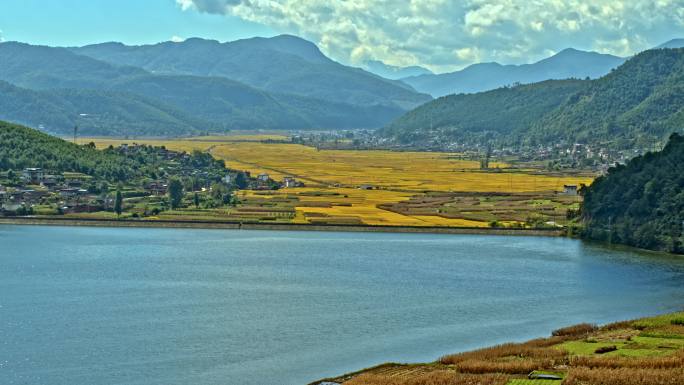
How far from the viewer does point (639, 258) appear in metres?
49.7

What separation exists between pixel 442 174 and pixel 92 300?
62184mm

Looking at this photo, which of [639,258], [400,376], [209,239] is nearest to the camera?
[400,376]

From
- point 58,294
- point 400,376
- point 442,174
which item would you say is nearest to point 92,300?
point 58,294

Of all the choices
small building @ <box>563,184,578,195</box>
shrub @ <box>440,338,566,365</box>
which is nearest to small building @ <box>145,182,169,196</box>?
small building @ <box>563,184,578,195</box>

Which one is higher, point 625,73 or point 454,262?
point 625,73

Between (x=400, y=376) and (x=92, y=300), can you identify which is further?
(x=92, y=300)

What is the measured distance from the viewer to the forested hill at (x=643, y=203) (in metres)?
54.1

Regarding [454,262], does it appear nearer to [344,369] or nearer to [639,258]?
[639,258]

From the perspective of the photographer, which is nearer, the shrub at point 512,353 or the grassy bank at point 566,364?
the grassy bank at point 566,364

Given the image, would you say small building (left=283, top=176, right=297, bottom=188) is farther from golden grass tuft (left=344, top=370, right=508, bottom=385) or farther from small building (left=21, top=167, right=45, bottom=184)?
golden grass tuft (left=344, top=370, right=508, bottom=385)

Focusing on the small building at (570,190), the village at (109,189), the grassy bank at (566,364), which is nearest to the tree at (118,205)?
the village at (109,189)

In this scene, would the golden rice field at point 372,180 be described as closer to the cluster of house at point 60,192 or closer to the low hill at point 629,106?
the cluster of house at point 60,192

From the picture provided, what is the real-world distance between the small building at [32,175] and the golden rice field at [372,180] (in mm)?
13478

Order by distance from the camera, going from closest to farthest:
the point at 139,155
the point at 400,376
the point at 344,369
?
the point at 400,376, the point at 344,369, the point at 139,155
